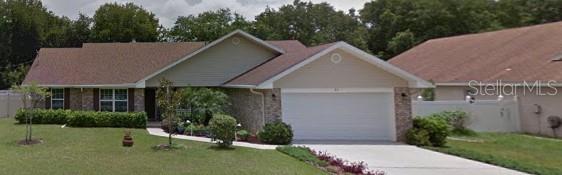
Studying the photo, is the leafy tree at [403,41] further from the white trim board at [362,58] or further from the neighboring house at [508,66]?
the white trim board at [362,58]

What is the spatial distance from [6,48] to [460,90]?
4460 centimetres

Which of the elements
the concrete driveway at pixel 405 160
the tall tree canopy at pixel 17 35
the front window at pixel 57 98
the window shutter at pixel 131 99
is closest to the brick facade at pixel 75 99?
the front window at pixel 57 98

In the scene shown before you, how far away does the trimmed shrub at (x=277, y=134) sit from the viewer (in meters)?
16.7

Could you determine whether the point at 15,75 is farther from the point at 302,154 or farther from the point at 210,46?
Result: the point at 302,154

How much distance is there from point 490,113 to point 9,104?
26686mm

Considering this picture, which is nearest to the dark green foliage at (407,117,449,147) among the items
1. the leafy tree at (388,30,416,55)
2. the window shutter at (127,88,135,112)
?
the window shutter at (127,88,135,112)

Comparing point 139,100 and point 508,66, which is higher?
point 508,66

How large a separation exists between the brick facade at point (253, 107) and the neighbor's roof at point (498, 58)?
36.6ft

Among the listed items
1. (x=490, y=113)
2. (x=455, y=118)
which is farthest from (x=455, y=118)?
(x=490, y=113)

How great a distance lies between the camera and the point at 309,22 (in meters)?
59.8

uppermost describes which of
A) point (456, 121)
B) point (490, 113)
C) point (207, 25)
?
point (207, 25)

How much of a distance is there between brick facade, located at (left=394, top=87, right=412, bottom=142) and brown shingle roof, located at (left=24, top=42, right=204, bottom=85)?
13.5 meters

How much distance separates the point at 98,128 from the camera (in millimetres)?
21031

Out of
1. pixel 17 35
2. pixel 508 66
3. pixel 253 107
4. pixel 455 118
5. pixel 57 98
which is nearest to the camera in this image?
pixel 253 107
